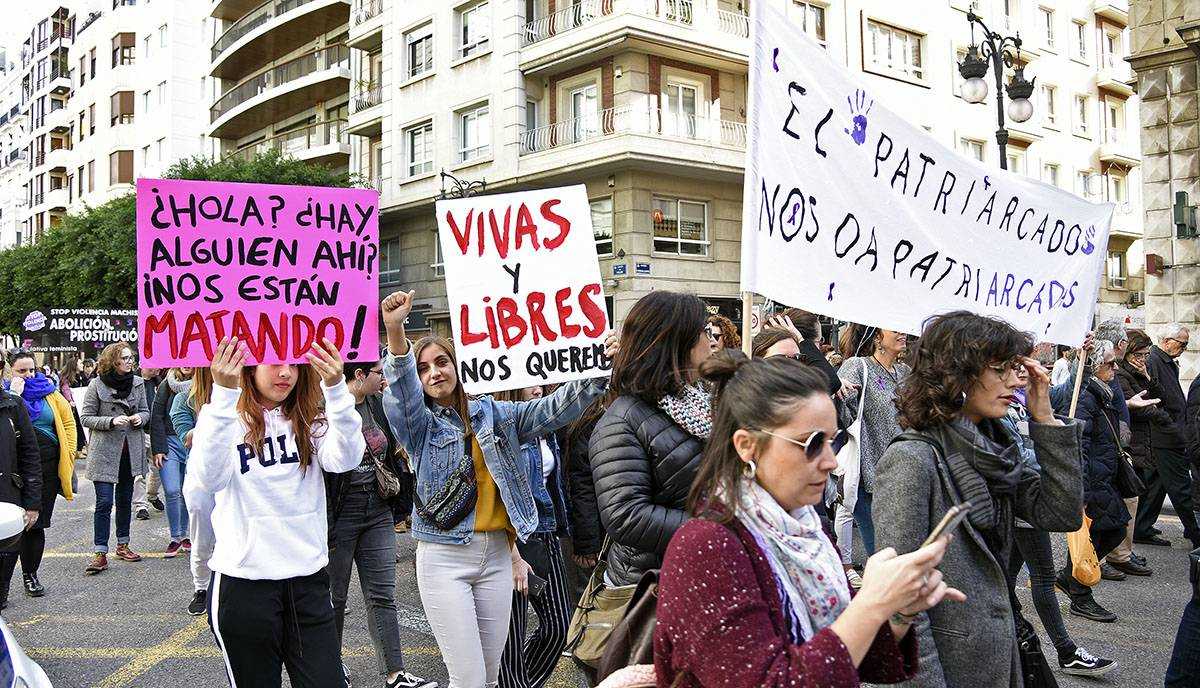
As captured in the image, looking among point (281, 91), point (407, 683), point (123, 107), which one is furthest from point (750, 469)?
point (123, 107)

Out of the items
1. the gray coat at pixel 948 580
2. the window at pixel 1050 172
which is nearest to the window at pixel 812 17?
the window at pixel 1050 172

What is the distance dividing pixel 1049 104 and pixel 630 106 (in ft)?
60.3

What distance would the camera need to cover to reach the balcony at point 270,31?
33059 mm

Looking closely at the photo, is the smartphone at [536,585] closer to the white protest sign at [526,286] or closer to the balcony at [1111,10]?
the white protest sign at [526,286]

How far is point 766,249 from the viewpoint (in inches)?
155

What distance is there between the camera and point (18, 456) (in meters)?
6.04

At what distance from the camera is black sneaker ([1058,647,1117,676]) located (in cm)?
489

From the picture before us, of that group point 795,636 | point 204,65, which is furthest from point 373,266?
point 204,65

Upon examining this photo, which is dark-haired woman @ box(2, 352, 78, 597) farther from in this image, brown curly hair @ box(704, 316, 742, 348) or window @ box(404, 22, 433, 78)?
window @ box(404, 22, 433, 78)

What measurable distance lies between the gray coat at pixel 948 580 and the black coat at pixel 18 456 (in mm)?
5650

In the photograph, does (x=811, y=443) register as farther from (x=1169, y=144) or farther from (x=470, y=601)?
(x=1169, y=144)

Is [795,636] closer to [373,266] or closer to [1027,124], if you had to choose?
[373,266]

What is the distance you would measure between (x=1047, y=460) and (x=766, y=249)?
1424mm

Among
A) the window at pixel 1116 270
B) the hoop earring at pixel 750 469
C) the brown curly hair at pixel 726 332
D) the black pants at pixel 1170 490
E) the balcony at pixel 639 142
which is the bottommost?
the black pants at pixel 1170 490
